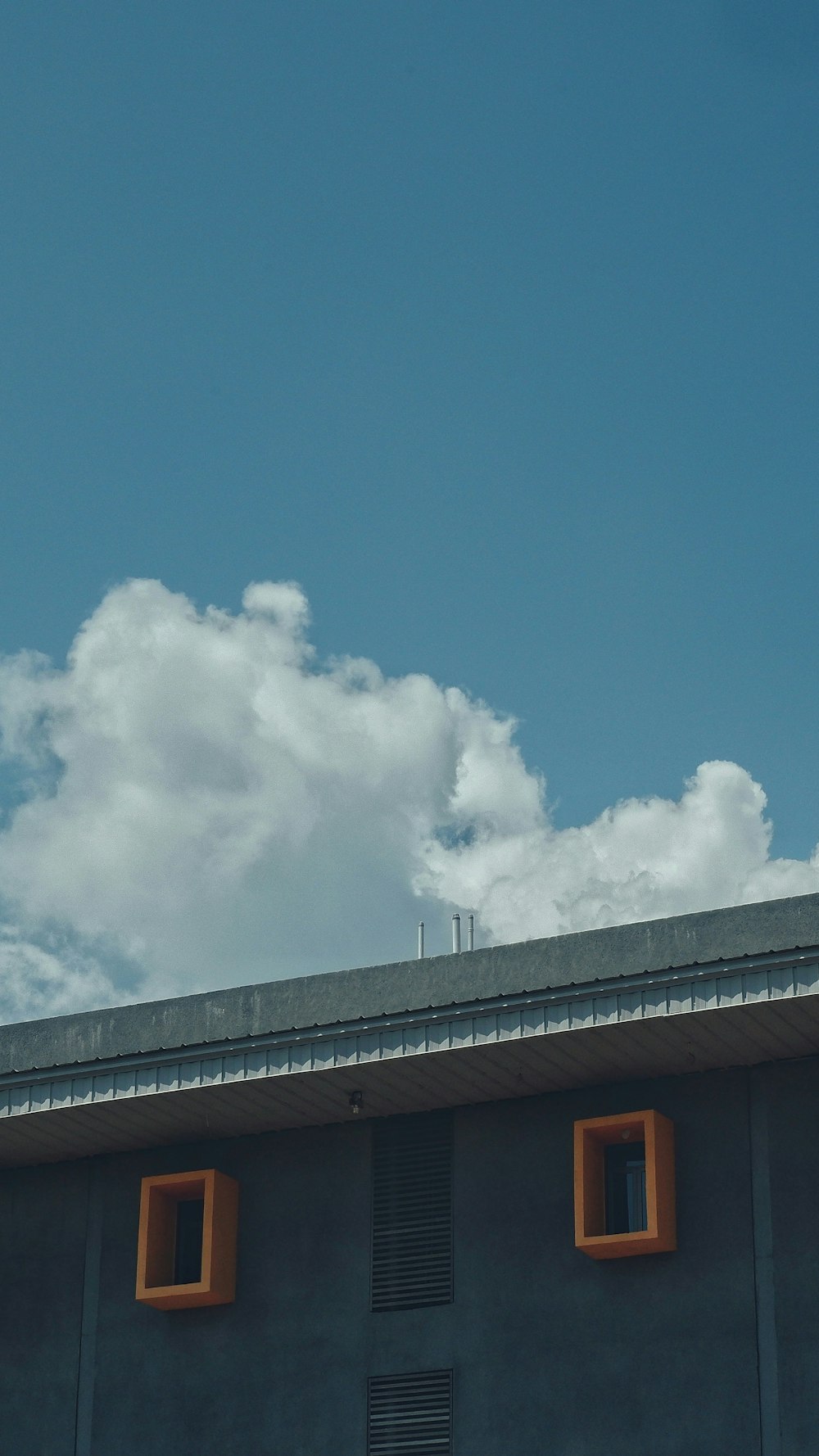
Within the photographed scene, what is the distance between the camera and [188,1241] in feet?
81.0

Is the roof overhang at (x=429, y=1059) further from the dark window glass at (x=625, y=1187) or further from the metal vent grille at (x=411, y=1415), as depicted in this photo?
the metal vent grille at (x=411, y=1415)

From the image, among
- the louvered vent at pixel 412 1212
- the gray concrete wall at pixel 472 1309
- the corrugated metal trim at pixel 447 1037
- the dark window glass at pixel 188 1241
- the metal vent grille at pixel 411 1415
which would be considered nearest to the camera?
the corrugated metal trim at pixel 447 1037

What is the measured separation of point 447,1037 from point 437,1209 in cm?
257

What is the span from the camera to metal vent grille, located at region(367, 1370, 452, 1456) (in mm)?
22078

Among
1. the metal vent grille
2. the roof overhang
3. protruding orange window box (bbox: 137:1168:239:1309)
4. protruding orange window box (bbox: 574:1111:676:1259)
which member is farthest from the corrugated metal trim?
the metal vent grille

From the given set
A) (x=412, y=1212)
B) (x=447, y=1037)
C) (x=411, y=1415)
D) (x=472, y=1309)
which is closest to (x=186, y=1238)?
(x=412, y=1212)

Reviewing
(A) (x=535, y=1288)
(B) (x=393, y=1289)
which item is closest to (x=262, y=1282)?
(B) (x=393, y=1289)

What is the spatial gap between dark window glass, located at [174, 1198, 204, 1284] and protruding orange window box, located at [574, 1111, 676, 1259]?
534 cm

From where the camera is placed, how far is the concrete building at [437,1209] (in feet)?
68.0

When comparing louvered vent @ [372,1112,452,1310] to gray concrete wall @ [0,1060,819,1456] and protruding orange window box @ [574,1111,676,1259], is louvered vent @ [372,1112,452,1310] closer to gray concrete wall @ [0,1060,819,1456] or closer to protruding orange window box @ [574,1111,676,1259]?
gray concrete wall @ [0,1060,819,1456]

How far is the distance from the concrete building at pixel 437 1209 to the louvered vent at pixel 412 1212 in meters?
0.03

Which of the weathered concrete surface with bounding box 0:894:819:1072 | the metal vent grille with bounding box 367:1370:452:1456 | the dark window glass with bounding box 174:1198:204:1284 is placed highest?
the weathered concrete surface with bounding box 0:894:819:1072

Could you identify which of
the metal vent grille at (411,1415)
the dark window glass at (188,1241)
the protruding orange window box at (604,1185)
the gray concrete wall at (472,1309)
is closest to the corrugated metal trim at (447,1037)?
the protruding orange window box at (604,1185)

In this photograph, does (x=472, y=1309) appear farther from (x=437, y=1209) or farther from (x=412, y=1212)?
(x=412, y=1212)
